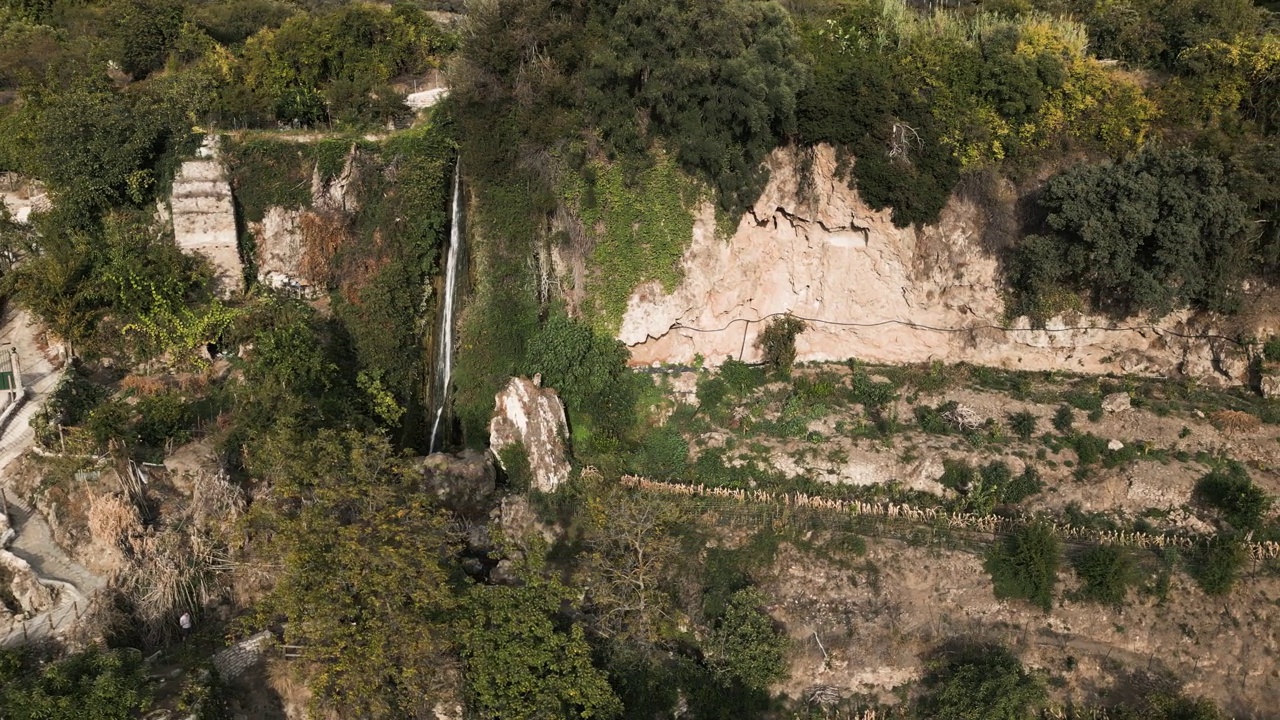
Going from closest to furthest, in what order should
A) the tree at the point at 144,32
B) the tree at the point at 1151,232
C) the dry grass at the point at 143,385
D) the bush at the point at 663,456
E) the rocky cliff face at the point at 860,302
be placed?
the tree at the point at 1151,232 → the dry grass at the point at 143,385 → the bush at the point at 663,456 → the rocky cliff face at the point at 860,302 → the tree at the point at 144,32

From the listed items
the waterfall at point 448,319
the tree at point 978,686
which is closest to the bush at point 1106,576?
the tree at point 978,686

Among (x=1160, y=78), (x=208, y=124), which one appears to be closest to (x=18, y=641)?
(x=208, y=124)

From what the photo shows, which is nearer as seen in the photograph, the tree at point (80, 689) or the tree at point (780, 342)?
the tree at point (80, 689)

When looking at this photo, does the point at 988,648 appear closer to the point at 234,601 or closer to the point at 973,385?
the point at 973,385

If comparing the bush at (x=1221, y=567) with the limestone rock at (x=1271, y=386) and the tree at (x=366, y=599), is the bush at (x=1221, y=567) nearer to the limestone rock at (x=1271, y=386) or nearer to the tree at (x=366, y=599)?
the limestone rock at (x=1271, y=386)

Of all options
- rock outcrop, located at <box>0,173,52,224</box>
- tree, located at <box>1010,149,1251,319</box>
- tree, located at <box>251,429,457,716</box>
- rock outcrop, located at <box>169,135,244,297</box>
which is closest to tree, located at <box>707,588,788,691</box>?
tree, located at <box>251,429,457,716</box>

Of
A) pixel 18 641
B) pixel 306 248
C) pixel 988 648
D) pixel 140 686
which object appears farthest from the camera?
pixel 306 248

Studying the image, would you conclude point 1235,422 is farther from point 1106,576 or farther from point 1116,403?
point 1106,576
